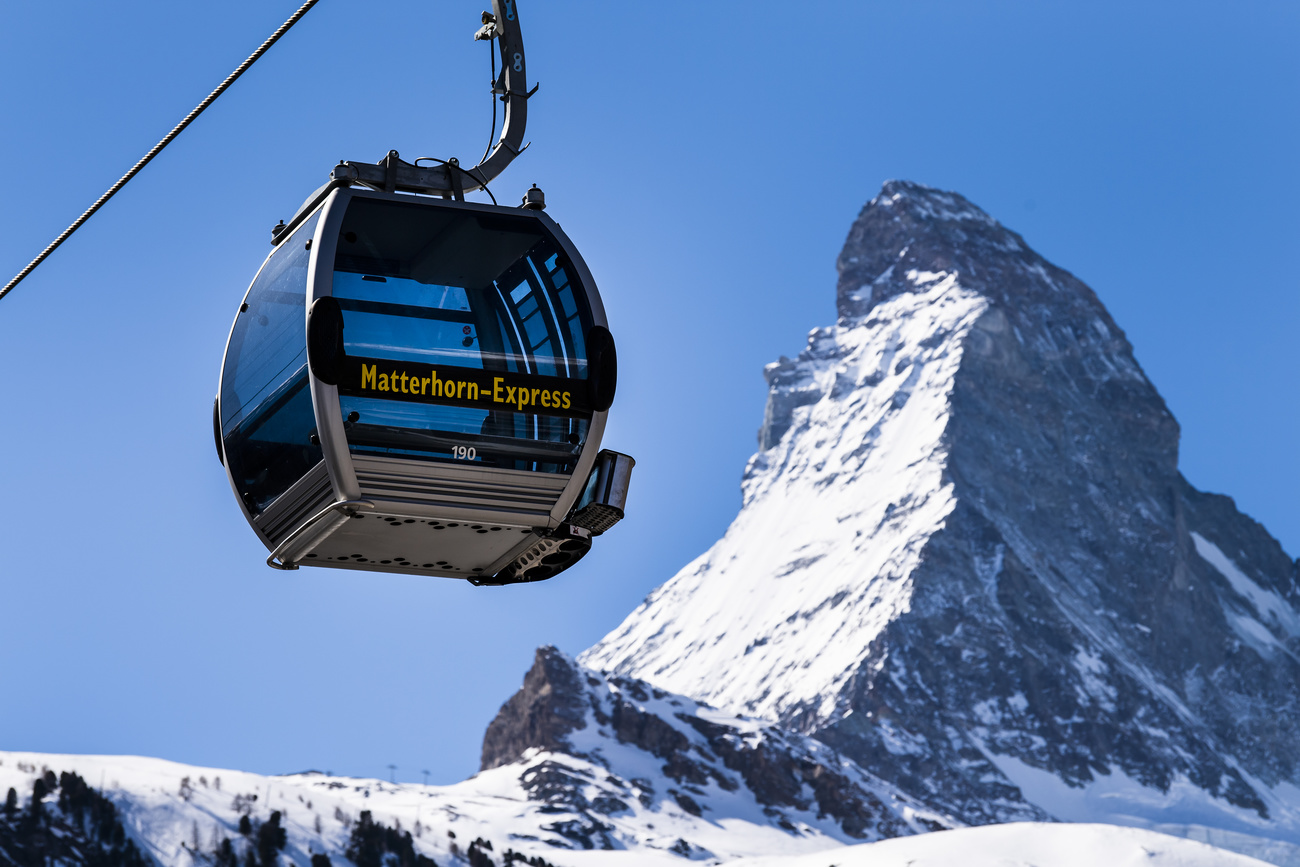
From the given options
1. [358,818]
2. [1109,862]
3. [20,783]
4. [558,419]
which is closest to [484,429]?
[558,419]

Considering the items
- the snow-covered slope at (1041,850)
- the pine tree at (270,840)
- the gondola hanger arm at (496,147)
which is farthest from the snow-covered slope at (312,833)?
the gondola hanger arm at (496,147)

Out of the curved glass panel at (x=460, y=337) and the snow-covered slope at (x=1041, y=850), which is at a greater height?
the snow-covered slope at (x=1041, y=850)

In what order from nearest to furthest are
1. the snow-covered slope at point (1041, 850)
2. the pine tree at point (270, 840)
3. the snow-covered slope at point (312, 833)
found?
the snow-covered slope at point (1041, 850)
the snow-covered slope at point (312, 833)
the pine tree at point (270, 840)

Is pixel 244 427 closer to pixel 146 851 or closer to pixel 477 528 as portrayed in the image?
pixel 477 528

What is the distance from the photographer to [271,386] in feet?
25.0

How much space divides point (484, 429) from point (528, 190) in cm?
115

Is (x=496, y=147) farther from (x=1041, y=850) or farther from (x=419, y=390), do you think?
(x=1041, y=850)

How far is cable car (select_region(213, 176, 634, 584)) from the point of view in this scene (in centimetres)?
725

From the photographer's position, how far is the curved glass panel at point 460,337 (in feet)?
23.8

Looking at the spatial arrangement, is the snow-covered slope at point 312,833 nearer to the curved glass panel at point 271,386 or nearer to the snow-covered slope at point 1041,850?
the snow-covered slope at point 1041,850

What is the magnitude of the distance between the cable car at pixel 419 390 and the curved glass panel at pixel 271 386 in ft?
→ 0.03

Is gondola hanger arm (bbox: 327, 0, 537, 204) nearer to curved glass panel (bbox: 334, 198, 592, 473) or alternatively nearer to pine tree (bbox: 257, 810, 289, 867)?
curved glass panel (bbox: 334, 198, 592, 473)

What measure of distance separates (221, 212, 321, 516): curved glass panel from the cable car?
0.01 m

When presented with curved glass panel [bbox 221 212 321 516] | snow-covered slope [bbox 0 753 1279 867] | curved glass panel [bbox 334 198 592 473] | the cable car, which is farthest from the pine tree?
curved glass panel [bbox 334 198 592 473]
